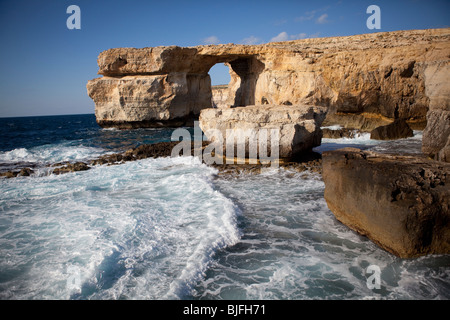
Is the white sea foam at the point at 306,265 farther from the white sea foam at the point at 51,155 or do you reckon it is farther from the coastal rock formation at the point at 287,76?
the coastal rock formation at the point at 287,76

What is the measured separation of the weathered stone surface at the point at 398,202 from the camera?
128 inches

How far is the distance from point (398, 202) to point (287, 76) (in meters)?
18.2

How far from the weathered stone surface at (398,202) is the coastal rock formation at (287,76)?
1323 cm

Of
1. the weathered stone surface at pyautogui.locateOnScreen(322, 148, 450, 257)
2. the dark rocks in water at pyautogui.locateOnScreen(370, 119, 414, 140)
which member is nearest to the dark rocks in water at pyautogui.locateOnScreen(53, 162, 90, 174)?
the weathered stone surface at pyautogui.locateOnScreen(322, 148, 450, 257)

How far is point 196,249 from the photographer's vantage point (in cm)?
386

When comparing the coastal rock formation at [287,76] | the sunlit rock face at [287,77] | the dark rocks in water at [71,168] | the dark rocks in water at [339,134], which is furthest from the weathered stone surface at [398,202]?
the coastal rock formation at [287,76]

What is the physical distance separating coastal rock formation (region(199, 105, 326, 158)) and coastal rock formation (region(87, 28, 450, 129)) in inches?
375

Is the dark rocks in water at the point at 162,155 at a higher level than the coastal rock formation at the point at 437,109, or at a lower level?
lower

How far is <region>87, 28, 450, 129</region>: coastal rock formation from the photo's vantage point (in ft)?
50.8

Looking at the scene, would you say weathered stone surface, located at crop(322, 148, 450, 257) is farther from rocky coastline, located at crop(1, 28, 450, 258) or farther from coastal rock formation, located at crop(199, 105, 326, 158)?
coastal rock formation, located at crop(199, 105, 326, 158)

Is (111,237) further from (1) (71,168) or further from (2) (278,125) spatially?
(1) (71,168)

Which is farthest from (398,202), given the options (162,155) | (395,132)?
(395,132)
